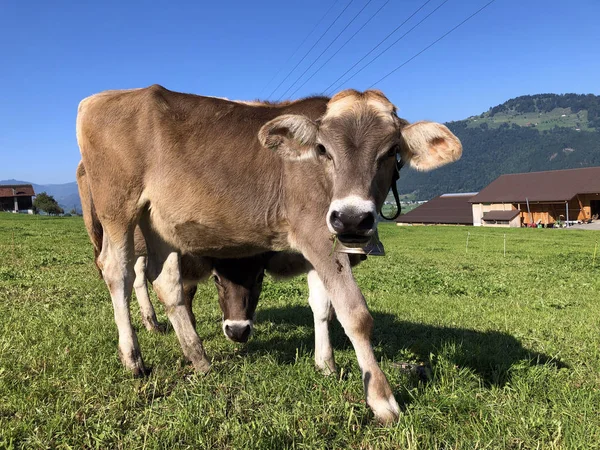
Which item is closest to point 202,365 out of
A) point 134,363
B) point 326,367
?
point 134,363

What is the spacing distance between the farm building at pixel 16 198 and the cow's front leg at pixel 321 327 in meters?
114

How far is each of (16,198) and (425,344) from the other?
117 metres

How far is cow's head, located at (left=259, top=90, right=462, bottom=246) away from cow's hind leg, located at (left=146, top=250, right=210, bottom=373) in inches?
90.1

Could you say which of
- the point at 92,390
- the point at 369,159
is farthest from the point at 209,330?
the point at 369,159

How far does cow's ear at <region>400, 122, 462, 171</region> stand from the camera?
4.31 m

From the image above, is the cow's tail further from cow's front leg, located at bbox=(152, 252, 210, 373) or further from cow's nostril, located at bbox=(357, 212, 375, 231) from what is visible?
cow's nostril, located at bbox=(357, 212, 375, 231)

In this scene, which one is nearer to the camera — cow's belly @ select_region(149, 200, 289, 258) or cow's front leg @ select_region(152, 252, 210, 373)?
cow's belly @ select_region(149, 200, 289, 258)

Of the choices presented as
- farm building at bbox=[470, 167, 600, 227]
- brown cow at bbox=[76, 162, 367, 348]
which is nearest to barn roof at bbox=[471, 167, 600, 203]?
farm building at bbox=[470, 167, 600, 227]

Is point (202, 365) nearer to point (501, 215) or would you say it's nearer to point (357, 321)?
point (357, 321)

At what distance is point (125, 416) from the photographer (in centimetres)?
383

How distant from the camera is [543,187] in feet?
240

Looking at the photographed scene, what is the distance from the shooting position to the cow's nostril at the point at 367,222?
3.58 metres

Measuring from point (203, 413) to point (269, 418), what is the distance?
556 mm

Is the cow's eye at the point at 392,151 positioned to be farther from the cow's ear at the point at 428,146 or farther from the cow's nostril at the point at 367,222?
the cow's nostril at the point at 367,222
